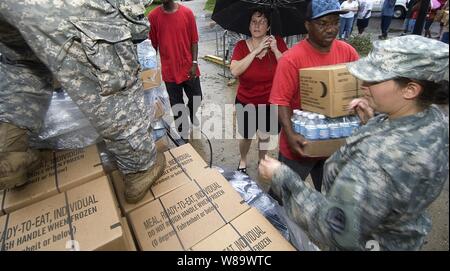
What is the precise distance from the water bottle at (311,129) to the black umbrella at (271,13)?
0.95 metres

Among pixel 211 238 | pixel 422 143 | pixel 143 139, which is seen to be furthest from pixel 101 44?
pixel 422 143

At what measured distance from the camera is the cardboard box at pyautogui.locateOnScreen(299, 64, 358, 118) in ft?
5.20

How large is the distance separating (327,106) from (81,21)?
1373 mm

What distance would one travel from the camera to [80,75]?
1326 millimetres

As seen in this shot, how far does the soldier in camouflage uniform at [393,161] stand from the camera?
84 cm

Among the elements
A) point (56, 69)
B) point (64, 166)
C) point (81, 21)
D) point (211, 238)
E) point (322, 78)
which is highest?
point (81, 21)

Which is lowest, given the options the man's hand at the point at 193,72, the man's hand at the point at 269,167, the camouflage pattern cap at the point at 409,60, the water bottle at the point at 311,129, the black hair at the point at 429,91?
the man's hand at the point at 193,72

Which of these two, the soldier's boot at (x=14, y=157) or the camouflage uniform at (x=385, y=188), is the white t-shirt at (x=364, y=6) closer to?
the camouflage uniform at (x=385, y=188)

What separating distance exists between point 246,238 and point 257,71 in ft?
5.14

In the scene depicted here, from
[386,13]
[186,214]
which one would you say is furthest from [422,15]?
[386,13]

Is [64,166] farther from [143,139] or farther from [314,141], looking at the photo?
[314,141]

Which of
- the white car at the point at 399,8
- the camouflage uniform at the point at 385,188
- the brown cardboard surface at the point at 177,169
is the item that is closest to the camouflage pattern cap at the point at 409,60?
the camouflage uniform at the point at 385,188

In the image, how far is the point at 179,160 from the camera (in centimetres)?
180

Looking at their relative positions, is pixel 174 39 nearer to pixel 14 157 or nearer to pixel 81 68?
pixel 81 68
